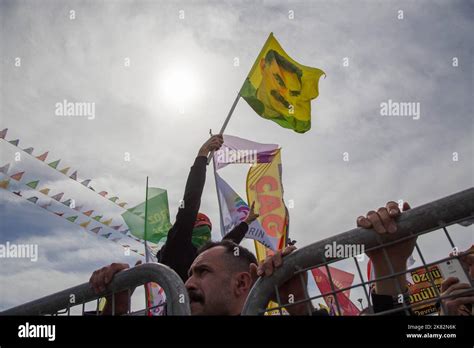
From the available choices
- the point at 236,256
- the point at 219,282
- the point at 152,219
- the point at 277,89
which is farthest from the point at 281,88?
the point at 152,219

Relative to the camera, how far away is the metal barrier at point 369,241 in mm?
1368

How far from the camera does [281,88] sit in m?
7.91

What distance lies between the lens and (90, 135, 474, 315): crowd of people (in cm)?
151

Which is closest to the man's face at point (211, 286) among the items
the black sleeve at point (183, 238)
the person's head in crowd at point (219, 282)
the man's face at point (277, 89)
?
the person's head in crowd at point (219, 282)

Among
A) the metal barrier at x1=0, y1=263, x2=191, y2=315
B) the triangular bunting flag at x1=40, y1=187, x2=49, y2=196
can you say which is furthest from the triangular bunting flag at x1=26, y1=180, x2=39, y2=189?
the metal barrier at x1=0, y1=263, x2=191, y2=315

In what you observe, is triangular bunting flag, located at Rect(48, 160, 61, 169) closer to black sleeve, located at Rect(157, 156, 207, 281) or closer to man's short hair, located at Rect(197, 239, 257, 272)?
black sleeve, located at Rect(157, 156, 207, 281)

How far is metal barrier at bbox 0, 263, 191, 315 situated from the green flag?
9.96m

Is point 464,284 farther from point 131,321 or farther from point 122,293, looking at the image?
point 122,293

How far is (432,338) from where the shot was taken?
1.25 m

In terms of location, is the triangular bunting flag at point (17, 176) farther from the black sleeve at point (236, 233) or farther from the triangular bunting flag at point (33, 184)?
the black sleeve at point (236, 233)

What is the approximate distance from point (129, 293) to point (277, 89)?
6.42m

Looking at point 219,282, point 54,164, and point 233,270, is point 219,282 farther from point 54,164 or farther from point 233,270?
point 54,164

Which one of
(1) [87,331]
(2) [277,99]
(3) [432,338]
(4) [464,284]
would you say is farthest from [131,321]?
(2) [277,99]

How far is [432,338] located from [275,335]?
480mm
